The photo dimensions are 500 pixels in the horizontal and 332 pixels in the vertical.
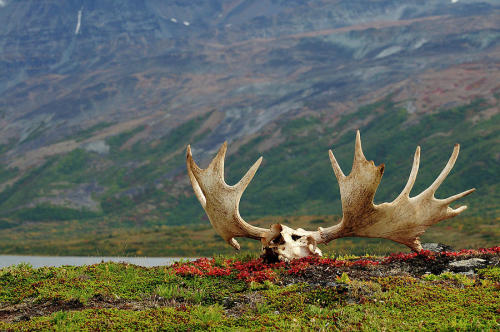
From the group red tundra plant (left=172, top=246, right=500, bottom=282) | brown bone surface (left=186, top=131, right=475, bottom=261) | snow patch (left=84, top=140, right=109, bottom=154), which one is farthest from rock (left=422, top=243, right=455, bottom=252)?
snow patch (left=84, top=140, right=109, bottom=154)

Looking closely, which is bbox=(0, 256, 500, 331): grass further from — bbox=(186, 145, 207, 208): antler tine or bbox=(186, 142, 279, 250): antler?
bbox=(186, 145, 207, 208): antler tine

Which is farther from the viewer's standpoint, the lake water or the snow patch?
the snow patch

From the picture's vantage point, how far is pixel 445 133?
466ft

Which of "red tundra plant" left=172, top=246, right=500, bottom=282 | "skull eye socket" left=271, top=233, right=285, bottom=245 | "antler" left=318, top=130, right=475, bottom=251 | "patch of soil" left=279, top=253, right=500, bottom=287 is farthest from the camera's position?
"skull eye socket" left=271, top=233, right=285, bottom=245

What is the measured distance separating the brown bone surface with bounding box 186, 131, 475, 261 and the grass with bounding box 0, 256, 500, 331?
83 centimetres

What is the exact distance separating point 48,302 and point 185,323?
3390 millimetres

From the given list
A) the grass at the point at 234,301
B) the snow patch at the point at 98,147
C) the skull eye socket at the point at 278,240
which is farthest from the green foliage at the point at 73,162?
the grass at the point at 234,301

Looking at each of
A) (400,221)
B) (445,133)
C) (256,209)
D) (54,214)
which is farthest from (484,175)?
→ (400,221)

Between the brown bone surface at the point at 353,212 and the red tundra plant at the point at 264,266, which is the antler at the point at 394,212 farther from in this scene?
the red tundra plant at the point at 264,266

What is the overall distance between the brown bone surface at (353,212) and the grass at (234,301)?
0.83 m

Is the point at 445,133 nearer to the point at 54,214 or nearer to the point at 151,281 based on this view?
the point at 54,214

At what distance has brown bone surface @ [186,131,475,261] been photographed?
13305mm

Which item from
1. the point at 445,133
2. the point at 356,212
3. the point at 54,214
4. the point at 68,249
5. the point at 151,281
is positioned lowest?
the point at 54,214

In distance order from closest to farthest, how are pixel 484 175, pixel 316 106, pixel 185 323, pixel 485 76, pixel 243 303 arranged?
pixel 185 323
pixel 243 303
pixel 484 175
pixel 485 76
pixel 316 106
